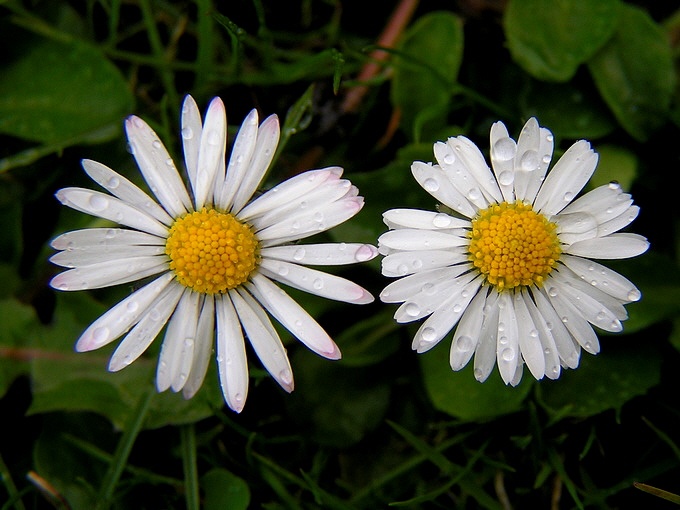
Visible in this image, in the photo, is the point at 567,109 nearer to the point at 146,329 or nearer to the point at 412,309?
the point at 412,309

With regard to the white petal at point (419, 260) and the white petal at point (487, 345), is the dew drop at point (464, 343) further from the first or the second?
the white petal at point (419, 260)

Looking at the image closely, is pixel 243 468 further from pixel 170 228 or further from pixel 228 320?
pixel 170 228

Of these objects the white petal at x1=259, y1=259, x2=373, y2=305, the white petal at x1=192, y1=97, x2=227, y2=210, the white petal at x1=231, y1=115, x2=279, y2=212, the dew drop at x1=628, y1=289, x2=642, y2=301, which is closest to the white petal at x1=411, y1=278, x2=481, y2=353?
the white petal at x1=259, y1=259, x2=373, y2=305

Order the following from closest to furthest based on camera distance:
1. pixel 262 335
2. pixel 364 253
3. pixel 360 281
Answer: pixel 364 253 < pixel 262 335 < pixel 360 281

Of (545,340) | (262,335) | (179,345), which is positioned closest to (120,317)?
(179,345)

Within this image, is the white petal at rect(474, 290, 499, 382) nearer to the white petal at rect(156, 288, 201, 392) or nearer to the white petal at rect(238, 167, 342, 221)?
the white petal at rect(238, 167, 342, 221)
